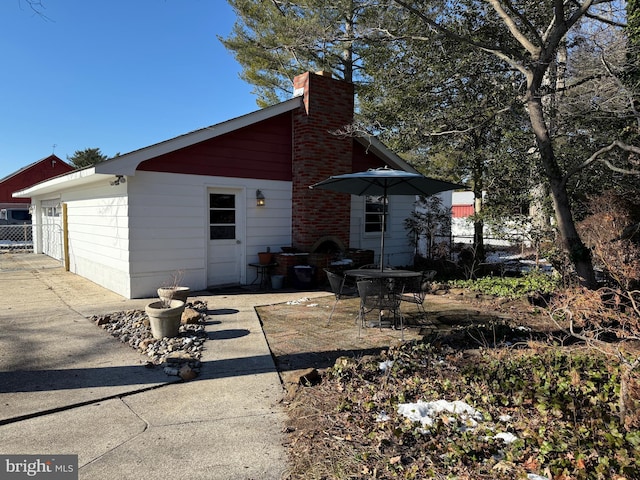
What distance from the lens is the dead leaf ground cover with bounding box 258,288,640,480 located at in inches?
101

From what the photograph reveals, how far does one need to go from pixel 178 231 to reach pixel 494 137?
26.9 ft

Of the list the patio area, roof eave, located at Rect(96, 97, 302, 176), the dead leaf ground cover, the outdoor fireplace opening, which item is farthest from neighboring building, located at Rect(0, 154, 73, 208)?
the dead leaf ground cover

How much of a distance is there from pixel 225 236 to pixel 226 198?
0.86 m

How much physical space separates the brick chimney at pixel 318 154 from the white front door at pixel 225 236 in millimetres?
1430

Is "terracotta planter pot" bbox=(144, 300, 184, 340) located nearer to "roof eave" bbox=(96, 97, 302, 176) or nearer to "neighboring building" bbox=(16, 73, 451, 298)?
"neighboring building" bbox=(16, 73, 451, 298)

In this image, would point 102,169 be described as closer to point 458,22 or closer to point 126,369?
point 126,369

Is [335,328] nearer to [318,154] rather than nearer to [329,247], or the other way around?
[329,247]

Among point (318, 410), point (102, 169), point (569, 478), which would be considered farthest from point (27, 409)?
point (102, 169)

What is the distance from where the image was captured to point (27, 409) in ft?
11.5

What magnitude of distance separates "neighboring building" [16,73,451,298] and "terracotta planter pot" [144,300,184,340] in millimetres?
3111

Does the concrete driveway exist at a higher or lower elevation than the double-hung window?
lower

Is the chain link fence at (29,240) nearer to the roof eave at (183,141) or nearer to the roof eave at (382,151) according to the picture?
the roof eave at (183,141)

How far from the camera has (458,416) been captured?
3.15 m

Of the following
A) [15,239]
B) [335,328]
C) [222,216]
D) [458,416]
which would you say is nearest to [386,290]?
[335,328]
